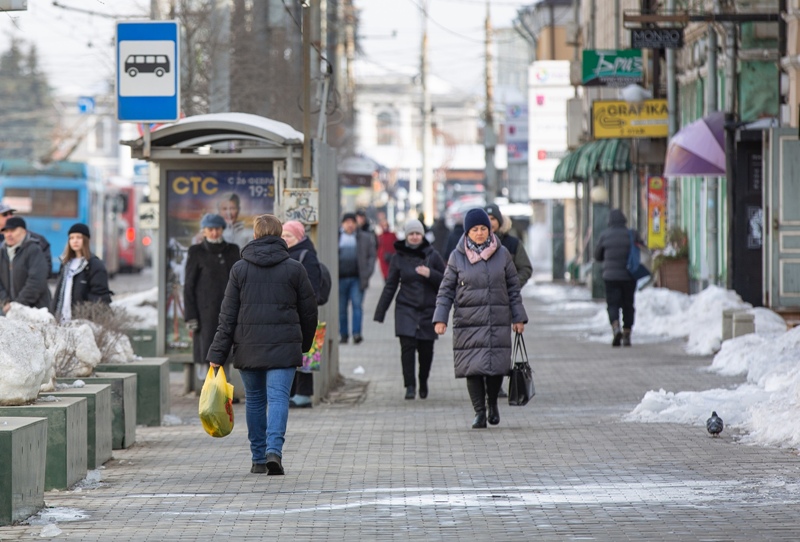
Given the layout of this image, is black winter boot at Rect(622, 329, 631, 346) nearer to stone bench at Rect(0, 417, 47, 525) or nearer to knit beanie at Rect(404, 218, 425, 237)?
knit beanie at Rect(404, 218, 425, 237)

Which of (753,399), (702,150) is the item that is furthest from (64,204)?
(753,399)

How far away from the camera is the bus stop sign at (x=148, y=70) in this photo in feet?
49.2

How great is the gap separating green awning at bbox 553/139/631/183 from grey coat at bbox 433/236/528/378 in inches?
857

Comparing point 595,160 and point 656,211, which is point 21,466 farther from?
point 595,160

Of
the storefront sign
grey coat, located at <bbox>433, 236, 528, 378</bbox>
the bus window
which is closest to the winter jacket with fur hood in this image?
grey coat, located at <bbox>433, 236, 528, 378</bbox>

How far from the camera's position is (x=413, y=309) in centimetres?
1602

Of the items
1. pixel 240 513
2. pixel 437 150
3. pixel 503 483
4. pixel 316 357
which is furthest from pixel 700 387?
pixel 437 150

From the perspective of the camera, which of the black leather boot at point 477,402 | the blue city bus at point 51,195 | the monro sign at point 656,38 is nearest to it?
the black leather boot at point 477,402

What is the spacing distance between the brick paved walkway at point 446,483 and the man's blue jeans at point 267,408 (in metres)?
0.21

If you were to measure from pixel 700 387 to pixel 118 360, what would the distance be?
5.76 m

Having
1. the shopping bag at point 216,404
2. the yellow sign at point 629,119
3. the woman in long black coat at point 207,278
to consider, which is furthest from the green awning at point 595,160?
the shopping bag at point 216,404

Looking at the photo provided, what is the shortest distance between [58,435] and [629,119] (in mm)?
21586

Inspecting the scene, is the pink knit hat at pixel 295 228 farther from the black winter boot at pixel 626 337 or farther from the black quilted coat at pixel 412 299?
the black winter boot at pixel 626 337

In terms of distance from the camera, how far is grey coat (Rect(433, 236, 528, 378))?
13039 millimetres
